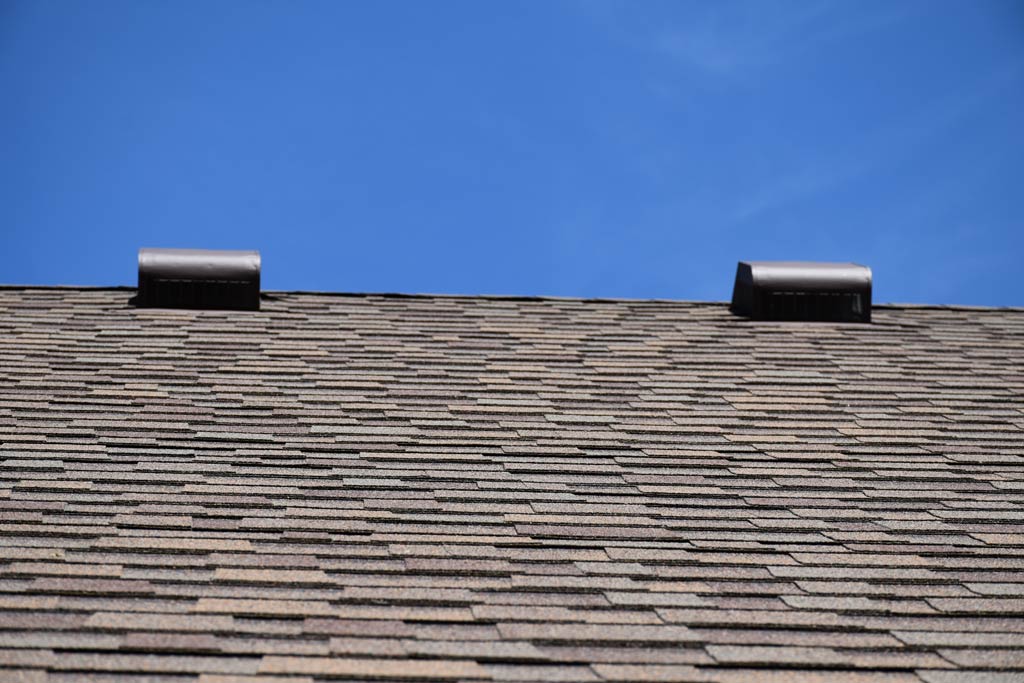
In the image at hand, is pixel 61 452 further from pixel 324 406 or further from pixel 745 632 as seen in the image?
pixel 745 632

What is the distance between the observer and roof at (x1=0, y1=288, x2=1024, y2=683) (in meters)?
4.11

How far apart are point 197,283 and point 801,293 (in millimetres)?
4646

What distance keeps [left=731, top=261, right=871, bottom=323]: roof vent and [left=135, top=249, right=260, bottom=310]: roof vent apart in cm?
380

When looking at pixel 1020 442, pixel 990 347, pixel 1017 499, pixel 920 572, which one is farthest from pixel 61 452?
pixel 990 347

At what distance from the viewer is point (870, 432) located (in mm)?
6848

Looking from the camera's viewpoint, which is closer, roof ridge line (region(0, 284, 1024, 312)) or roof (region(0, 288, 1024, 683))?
roof (region(0, 288, 1024, 683))

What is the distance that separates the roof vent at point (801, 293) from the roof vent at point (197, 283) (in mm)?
3798

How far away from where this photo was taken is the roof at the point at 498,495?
411 cm

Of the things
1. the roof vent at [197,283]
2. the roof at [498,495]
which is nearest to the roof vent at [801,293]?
the roof at [498,495]

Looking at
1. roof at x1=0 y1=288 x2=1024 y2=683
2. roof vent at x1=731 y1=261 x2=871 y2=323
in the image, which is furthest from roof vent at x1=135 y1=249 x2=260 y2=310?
roof vent at x1=731 y1=261 x2=871 y2=323

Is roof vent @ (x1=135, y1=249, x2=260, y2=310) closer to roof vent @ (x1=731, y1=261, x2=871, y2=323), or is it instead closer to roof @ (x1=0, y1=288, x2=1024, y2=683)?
roof @ (x1=0, y1=288, x2=1024, y2=683)

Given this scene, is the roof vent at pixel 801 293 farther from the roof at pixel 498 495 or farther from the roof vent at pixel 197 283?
the roof vent at pixel 197 283

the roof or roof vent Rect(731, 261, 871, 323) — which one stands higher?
roof vent Rect(731, 261, 871, 323)

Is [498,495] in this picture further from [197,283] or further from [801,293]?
[801,293]
